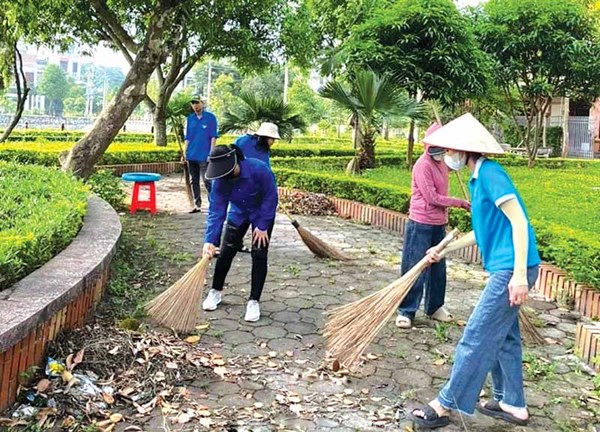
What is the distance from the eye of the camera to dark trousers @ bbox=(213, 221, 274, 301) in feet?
13.7

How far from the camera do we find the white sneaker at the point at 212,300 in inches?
172

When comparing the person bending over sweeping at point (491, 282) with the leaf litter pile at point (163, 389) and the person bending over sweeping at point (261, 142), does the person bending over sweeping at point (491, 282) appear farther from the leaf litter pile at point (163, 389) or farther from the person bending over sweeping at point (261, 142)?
the person bending over sweeping at point (261, 142)

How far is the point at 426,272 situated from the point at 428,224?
0.37 m

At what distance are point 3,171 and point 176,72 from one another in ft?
33.3

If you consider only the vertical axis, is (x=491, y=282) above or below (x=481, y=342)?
above

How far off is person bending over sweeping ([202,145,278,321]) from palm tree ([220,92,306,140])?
6.89 metres

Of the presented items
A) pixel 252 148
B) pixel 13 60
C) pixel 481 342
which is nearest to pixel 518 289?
pixel 481 342

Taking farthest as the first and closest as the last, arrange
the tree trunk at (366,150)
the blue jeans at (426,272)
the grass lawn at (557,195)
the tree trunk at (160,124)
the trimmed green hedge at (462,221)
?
the tree trunk at (160,124)
the tree trunk at (366,150)
the grass lawn at (557,195)
the trimmed green hedge at (462,221)
the blue jeans at (426,272)

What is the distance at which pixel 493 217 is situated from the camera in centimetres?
276

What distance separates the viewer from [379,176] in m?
10.0

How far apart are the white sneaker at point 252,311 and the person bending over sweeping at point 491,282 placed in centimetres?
150

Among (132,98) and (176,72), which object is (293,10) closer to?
(176,72)

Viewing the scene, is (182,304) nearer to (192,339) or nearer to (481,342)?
(192,339)

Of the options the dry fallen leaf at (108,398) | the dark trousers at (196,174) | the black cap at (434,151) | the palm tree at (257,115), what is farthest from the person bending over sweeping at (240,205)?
the palm tree at (257,115)
